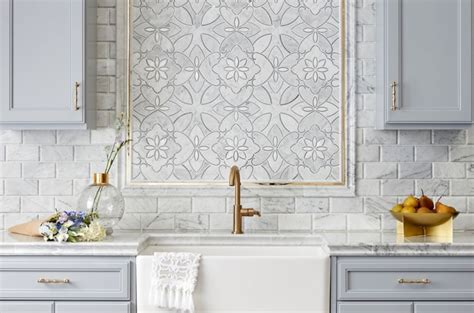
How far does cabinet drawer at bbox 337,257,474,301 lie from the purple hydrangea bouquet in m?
1.13

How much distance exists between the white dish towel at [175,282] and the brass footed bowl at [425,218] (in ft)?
3.47

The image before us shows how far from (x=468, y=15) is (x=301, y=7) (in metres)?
0.87

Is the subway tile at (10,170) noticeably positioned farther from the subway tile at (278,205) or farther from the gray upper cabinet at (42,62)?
the subway tile at (278,205)

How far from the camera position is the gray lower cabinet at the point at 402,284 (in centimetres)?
260

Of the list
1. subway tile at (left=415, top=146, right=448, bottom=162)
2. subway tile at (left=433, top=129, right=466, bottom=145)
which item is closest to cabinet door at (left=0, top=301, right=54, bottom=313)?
subway tile at (left=415, top=146, right=448, bottom=162)

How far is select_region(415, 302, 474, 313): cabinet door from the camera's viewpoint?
8.52 ft

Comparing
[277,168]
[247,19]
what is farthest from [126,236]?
[247,19]

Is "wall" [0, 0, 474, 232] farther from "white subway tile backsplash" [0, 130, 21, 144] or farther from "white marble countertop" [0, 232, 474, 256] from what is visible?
"white marble countertop" [0, 232, 474, 256]

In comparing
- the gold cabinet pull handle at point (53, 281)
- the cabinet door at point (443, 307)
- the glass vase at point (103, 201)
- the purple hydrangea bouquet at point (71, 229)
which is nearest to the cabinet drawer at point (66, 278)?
the gold cabinet pull handle at point (53, 281)

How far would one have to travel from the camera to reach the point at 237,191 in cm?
296

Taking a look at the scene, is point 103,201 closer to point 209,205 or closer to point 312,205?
point 209,205

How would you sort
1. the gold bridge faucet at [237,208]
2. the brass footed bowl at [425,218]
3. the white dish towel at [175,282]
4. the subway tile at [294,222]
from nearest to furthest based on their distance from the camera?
1. the white dish towel at [175,282]
2. the brass footed bowl at [425,218]
3. the gold bridge faucet at [237,208]
4. the subway tile at [294,222]

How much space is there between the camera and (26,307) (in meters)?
2.60

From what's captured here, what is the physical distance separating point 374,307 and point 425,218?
1.73 feet
